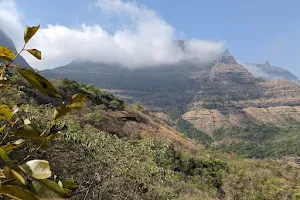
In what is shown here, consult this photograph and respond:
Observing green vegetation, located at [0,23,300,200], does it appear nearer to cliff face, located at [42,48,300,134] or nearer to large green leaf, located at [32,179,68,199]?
large green leaf, located at [32,179,68,199]

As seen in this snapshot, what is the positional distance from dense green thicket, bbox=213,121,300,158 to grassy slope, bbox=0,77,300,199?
31.9 metres

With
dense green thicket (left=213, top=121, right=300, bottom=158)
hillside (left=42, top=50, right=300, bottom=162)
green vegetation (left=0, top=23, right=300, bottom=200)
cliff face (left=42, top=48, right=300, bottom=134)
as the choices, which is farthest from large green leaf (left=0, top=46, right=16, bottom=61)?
cliff face (left=42, top=48, right=300, bottom=134)

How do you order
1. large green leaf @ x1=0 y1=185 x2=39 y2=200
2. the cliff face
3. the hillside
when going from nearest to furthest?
1. large green leaf @ x1=0 y1=185 x2=39 y2=200
2. the hillside
3. the cliff face

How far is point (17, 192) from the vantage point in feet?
1.52

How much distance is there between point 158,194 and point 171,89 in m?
148

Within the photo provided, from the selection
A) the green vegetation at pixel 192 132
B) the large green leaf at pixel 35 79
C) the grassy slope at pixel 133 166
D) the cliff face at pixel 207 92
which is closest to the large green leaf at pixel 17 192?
the large green leaf at pixel 35 79

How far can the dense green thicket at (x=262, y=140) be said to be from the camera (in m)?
69.1

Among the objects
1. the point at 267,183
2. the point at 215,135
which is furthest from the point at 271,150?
the point at 267,183

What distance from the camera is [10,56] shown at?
2.20ft

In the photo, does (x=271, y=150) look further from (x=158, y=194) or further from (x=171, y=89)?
(x=171, y=89)

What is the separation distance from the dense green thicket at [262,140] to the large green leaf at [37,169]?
204 feet

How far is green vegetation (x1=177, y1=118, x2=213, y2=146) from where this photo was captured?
8356 centimetres

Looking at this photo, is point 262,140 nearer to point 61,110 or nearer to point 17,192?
point 61,110

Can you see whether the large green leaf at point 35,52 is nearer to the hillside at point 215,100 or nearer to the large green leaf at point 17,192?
the large green leaf at point 17,192
